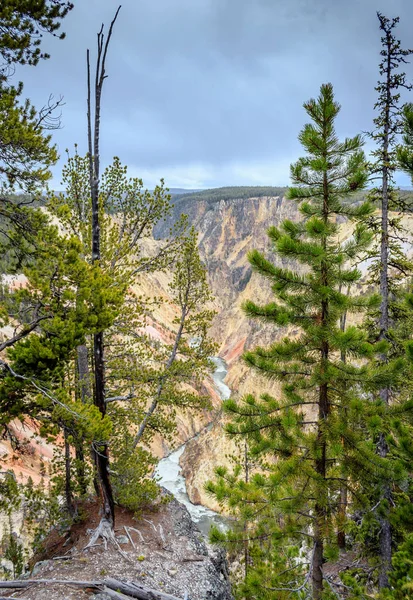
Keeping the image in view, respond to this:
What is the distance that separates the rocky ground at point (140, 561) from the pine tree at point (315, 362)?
142cm

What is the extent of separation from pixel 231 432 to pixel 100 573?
10.9 ft

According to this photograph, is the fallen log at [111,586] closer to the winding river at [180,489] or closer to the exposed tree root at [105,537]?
the exposed tree root at [105,537]

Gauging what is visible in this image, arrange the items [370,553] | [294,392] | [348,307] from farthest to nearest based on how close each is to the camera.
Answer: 1. [370,553]
2. [294,392]
3. [348,307]

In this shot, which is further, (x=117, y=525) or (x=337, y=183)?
(x=117, y=525)

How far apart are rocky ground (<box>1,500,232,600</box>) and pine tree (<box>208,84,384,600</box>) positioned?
1.42 m

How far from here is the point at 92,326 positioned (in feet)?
18.4

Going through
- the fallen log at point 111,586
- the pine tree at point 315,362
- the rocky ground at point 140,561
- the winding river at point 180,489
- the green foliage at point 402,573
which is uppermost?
the pine tree at point 315,362

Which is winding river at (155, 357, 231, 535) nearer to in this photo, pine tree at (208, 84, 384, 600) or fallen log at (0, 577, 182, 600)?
fallen log at (0, 577, 182, 600)

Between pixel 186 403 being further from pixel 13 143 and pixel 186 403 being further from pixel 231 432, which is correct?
pixel 13 143

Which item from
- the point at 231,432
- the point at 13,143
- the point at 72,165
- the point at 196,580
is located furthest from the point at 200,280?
the point at 196,580

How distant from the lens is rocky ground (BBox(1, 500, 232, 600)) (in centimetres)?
626

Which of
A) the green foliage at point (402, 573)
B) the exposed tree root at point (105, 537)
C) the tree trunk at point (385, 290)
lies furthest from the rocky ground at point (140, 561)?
the tree trunk at point (385, 290)

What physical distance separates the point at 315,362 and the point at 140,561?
17.3 feet

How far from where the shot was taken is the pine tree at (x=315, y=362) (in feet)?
20.0
